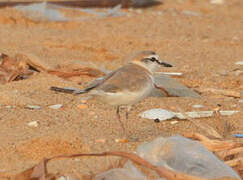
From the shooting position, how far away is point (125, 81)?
3576 mm

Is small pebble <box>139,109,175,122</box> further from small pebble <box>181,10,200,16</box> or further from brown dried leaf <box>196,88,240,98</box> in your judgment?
small pebble <box>181,10,200,16</box>

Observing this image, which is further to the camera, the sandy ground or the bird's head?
the bird's head

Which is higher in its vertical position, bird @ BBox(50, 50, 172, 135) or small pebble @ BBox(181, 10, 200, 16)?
bird @ BBox(50, 50, 172, 135)

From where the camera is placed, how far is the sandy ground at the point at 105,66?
140 inches

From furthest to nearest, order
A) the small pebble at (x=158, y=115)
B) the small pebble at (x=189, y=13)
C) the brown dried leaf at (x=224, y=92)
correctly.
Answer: the small pebble at (x=189, y=13) < the brown dried leaf at (x=224, y=92) < the small pebble at (x=158, y=115)

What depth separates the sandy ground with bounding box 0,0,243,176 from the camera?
3.55 metres

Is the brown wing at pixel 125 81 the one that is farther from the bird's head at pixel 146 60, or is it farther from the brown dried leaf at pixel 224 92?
the brown dried leaf at pixel 224 92

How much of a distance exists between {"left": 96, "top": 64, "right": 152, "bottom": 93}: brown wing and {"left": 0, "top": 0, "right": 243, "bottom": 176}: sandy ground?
0.34 m

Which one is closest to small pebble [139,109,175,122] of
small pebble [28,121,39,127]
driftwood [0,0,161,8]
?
small pebble [28,121,39,127]

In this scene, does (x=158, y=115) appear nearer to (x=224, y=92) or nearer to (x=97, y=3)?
(x=224, y=92)

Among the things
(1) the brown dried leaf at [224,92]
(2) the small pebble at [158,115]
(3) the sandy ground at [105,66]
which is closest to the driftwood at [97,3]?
(3) the sandy ground at [105,66]

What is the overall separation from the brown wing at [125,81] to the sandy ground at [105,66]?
343 mm

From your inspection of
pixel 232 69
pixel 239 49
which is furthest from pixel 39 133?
pixel 239 49

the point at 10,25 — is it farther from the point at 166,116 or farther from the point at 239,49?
the point at 166,116
